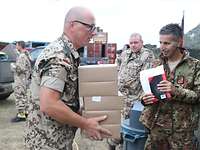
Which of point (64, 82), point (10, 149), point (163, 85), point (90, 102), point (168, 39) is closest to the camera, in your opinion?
point (64, 82)

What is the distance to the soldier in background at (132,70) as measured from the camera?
5.43 meters

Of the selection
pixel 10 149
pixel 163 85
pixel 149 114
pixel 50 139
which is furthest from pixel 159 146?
pixel 10 149

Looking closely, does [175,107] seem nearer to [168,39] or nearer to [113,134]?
[168,39]

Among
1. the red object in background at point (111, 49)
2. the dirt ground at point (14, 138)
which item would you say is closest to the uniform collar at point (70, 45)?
the dirt ground at point (14, 138)

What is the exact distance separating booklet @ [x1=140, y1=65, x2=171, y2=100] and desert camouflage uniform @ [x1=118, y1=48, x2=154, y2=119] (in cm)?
184

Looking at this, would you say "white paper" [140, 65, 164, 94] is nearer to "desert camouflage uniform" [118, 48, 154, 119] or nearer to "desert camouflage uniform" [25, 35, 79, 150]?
"desert camouflage uniform" [25, 35, 79, 150]

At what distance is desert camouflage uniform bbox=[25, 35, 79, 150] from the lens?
102 inches

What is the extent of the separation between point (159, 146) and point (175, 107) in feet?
A: 1.41

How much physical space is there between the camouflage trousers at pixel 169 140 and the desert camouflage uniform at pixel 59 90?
1.10 m

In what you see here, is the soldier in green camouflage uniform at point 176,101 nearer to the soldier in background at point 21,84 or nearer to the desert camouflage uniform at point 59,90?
the desert camouflage uniform at point 59,90

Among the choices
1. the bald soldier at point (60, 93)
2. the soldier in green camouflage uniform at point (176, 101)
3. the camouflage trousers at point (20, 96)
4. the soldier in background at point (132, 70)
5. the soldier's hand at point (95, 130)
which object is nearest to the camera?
the bald soldier at point (60, 93)

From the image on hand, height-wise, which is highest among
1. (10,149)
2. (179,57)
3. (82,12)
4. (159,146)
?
(82,12)

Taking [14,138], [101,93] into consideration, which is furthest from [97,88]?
[14,138]

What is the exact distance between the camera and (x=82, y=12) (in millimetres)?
2697
